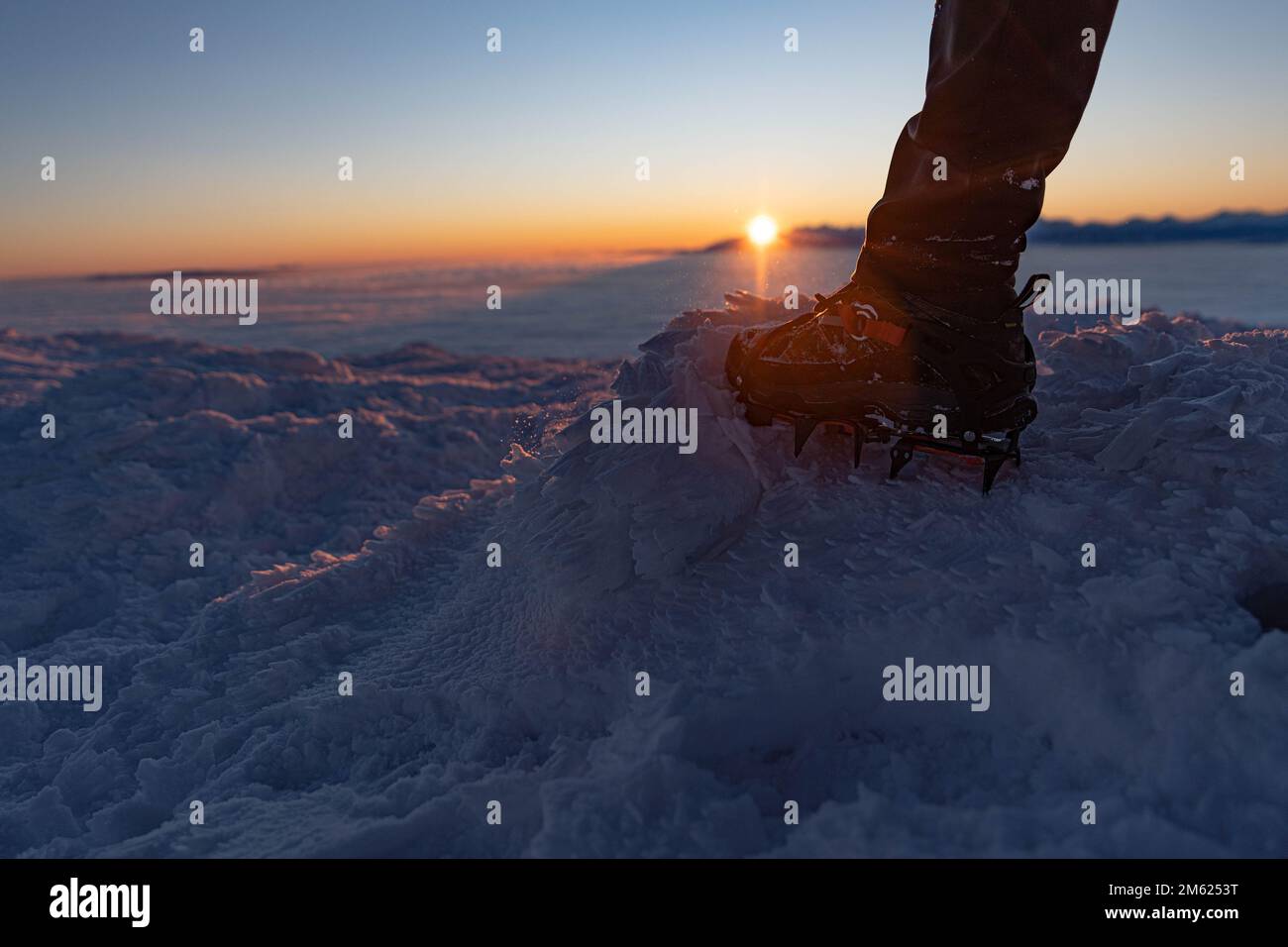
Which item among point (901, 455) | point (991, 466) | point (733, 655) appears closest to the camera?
point (733, 655)

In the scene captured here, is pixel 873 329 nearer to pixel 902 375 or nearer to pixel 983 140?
pixel 902 375

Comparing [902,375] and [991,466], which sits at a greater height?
[902,375]

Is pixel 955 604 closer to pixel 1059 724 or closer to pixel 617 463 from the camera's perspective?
pixel 1059 724

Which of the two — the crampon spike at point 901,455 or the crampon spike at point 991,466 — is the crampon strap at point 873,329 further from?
the crampon spike at point 991,466

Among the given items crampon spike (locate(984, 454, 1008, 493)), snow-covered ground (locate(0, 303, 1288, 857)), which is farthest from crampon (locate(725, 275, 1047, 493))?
snow-covered ground (locate(0, 303, 1288, 857))

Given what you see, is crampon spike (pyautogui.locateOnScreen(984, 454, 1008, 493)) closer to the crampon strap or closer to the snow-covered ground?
the snow-covered ground

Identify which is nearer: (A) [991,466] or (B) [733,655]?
(B) [733,655]

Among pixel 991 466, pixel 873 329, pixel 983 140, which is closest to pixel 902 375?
pixel 873 329
